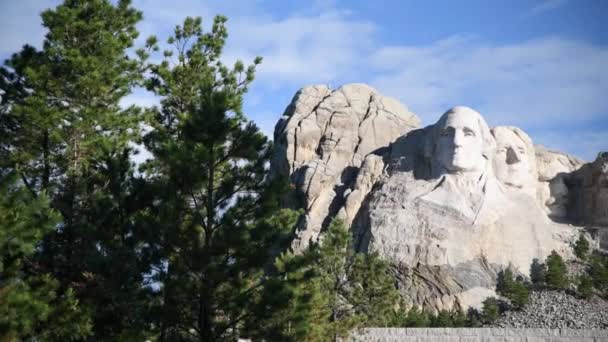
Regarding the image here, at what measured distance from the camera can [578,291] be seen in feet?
108

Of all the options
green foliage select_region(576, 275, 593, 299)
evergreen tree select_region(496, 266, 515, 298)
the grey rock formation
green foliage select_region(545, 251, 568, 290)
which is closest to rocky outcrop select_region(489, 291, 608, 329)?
green foliage select_region(576, 275, 593, 299)

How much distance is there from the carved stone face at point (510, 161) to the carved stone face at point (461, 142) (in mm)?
1631

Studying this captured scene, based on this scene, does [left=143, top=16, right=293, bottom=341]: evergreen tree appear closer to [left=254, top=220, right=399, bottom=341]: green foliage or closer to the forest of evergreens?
the forest of evergreens

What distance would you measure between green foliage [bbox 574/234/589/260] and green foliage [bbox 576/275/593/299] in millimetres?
3034

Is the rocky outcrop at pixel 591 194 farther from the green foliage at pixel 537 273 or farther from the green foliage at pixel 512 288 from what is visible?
the green foliage at pixel 512 288

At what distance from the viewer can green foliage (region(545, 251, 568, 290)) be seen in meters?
33.4

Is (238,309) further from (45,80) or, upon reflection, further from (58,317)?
(45,80)

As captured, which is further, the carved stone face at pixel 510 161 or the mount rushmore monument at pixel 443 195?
the carved stone face at pixel 510 161

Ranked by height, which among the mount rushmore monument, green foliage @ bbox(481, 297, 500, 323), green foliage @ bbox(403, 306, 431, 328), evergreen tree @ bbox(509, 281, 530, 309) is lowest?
green foliage @ bbox(403, 306, 431, 328)

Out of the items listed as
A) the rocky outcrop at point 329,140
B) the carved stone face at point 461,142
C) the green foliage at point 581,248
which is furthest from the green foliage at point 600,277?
the rocky outcrop at point 329,140

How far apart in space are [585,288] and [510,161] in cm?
811

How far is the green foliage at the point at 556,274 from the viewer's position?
1315 inches

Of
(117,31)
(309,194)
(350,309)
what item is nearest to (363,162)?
(309,194)

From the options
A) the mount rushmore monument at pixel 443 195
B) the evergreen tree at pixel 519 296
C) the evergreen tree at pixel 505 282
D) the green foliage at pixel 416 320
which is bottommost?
the green foliage at pixel 416 320
